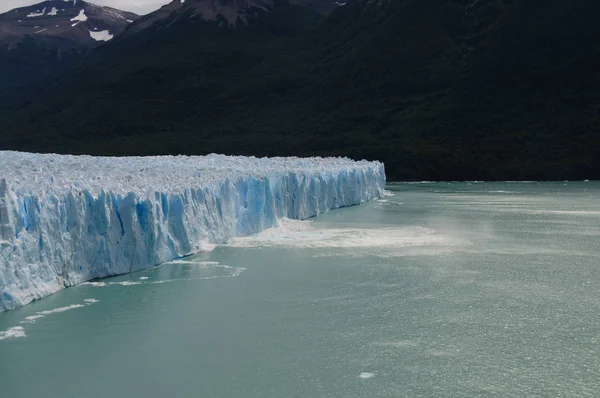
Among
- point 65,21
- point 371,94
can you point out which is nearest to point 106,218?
point 371,94

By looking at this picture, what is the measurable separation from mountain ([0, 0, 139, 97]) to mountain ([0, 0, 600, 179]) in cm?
3151

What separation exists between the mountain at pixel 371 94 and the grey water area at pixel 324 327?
36.4 meters

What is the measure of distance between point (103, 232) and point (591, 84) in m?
52.5

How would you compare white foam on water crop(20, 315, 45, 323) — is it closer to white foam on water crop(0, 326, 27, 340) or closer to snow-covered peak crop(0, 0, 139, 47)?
white foam on water crop(0, 326, 27, 340)

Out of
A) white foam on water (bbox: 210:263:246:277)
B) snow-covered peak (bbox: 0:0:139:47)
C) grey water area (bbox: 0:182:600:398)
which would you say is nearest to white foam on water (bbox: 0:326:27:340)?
grey water area (bbox: 0:182:600:398)

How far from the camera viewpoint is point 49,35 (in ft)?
412

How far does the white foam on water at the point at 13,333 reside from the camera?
7465 millimetres

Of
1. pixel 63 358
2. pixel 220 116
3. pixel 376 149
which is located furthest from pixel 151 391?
pixel 220 116

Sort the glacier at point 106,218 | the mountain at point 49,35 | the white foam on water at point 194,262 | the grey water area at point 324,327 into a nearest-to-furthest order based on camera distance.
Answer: the grey water area at point 324,327, the glacier at point 106,218, the white foam on water at point 194,262, the mountain at point 49,35

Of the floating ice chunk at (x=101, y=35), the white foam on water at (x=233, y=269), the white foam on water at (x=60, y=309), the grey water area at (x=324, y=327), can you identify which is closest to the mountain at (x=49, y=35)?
the floating ice chunk at (x=101, y=35)

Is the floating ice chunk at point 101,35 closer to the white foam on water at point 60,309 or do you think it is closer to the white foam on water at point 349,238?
the white foam on water at point 349,238

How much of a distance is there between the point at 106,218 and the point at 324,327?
166 inches

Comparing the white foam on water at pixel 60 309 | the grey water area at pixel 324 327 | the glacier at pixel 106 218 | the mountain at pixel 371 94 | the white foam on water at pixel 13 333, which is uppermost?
the mountain at pixel 371 94

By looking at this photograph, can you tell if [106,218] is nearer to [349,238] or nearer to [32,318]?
[32,318]
